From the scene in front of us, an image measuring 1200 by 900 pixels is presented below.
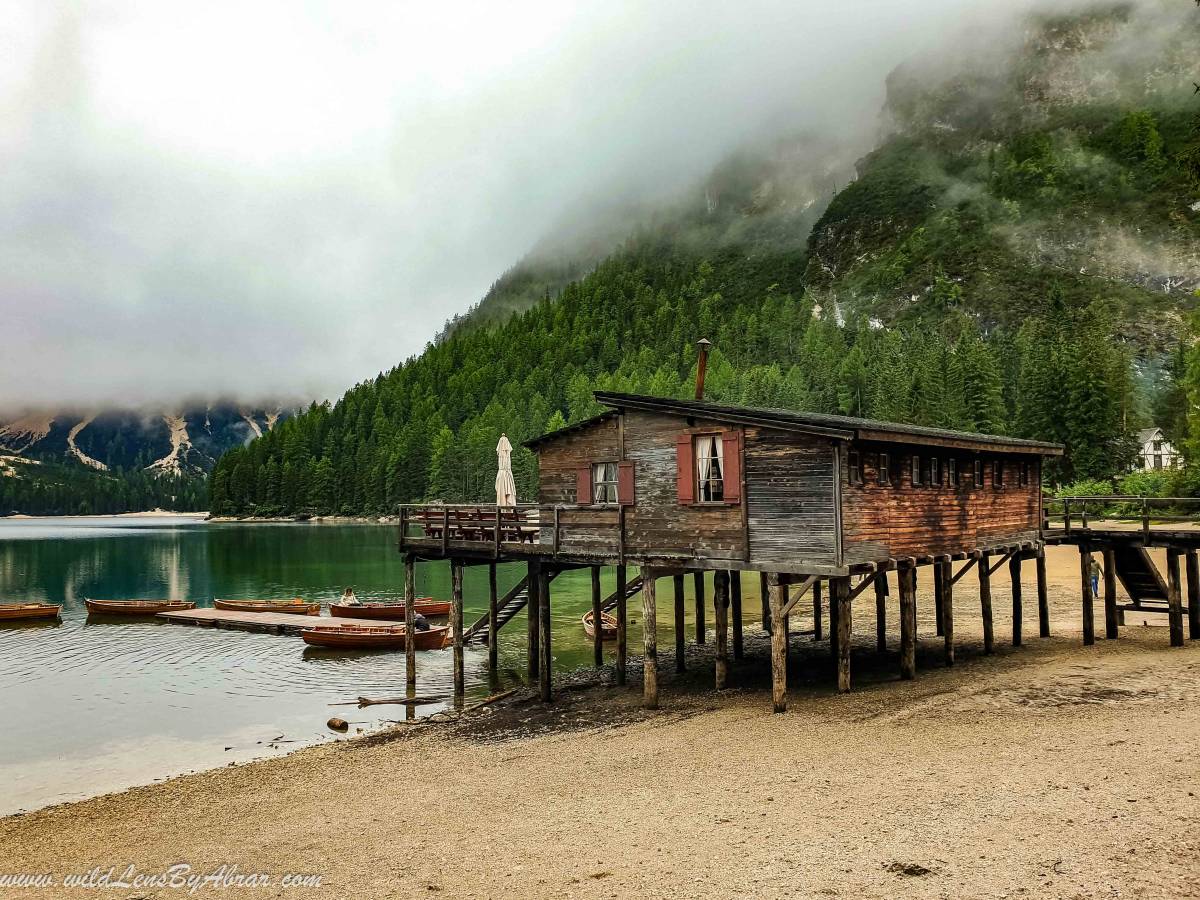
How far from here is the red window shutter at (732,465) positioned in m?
20.6

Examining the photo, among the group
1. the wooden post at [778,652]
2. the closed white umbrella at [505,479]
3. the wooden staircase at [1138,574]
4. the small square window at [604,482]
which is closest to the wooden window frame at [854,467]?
the wooden post at [778,652]

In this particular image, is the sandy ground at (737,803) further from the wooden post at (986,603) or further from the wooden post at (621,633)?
the wooden post at (986,603)

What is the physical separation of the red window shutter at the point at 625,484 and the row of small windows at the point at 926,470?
6.28 metres

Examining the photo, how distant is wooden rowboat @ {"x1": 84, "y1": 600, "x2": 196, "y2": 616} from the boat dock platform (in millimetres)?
1061

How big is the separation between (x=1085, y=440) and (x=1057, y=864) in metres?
84.7

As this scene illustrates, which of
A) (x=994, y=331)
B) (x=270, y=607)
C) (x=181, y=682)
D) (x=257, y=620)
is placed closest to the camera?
(x=181, y=682)

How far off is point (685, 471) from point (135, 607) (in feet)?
149

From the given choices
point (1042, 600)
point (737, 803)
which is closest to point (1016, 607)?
point (1042, 600)

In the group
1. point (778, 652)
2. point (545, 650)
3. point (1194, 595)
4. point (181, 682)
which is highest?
point (1194, 595)

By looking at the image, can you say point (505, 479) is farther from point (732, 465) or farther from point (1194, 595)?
point (1194, 595)

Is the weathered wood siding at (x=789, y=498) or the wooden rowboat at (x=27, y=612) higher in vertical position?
the weathered wood siding at (x=789, y=498)

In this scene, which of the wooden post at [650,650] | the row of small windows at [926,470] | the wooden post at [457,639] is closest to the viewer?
the row of small windows at [926,470]

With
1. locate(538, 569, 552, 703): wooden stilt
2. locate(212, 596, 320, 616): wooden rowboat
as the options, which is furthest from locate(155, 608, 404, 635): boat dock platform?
locate(538, 569, 552, 703): wooden stilt

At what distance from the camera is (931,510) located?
22859 mm
